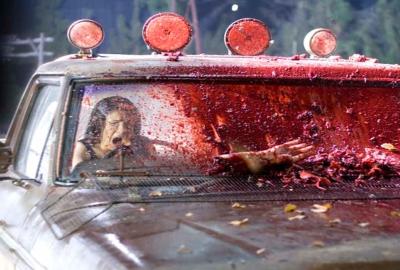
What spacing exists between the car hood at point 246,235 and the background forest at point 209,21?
13923 mm

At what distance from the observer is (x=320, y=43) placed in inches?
218

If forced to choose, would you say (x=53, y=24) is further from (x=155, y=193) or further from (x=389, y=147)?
(x=155, y=193)

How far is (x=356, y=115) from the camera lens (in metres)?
4.50

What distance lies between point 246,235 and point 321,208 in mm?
564

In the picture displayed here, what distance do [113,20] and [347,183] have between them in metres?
14.4

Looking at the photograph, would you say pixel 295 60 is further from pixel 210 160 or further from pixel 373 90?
pixel 210 160

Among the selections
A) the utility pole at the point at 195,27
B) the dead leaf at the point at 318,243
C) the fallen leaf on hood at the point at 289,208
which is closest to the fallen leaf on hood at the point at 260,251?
the dead leaf at the point at 318,243

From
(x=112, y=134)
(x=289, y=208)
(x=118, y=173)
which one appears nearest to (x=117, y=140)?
(x=112, y=134)

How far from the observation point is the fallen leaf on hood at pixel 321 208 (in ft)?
11.6

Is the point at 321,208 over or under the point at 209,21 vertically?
under

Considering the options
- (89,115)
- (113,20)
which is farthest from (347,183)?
(113,20)

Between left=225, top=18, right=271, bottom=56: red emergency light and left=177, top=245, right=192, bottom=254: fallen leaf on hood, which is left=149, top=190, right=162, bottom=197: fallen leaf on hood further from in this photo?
left=225, top=18, right=271, bottom=56: red emergency light

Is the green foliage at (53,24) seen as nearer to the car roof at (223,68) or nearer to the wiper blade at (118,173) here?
the car roof at (223,68)

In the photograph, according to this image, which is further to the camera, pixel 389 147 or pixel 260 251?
pixel 389 147
